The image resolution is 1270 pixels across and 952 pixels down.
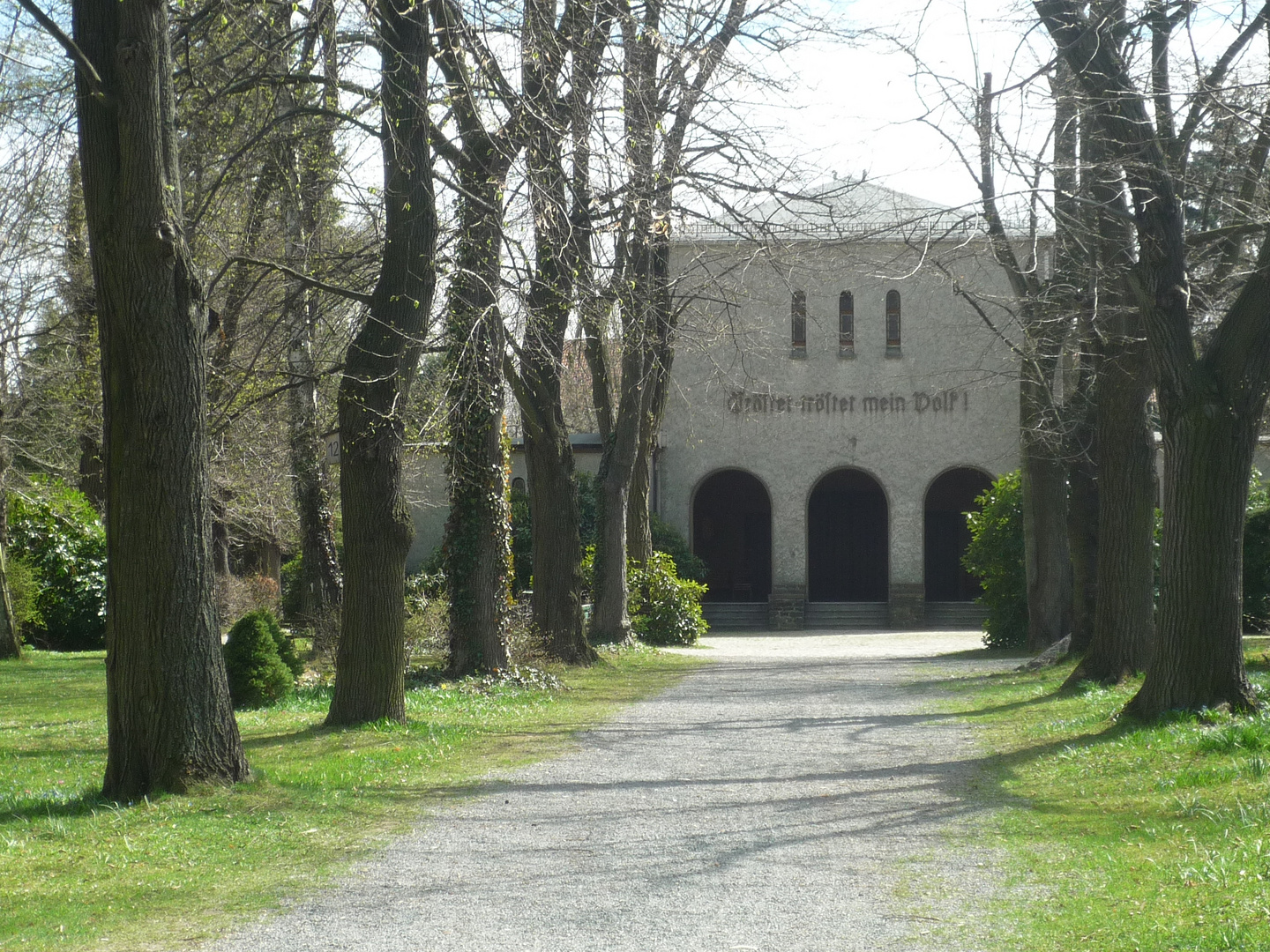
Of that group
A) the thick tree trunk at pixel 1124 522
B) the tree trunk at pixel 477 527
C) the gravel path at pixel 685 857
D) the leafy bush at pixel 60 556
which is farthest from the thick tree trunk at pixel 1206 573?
the leafy bush at pixel 60 556

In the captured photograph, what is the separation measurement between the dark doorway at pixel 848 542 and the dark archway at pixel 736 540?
1456mm

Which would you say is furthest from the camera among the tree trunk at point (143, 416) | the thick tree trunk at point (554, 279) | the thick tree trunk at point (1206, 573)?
the thick tree trunk at point (554, 279)

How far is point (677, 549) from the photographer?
101 feet

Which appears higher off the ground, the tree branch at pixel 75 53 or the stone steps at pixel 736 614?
the tree branch at pixel 75 53

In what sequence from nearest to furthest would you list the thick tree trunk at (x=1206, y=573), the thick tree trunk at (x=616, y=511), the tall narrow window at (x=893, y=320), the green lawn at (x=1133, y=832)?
the green lawn at (x=1133, y=832), the thick tree trunk at (x=1206, y=573), the thick tree trunk at (x=616, y=511), the tall narrow window at (x=893, y=320)

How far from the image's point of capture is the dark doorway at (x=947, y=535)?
35219 mm

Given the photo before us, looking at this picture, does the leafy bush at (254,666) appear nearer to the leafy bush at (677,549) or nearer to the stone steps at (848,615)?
the leafy bush at (677,549)

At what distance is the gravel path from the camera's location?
4820 mm

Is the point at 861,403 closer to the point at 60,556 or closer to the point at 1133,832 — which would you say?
the point at 60,556

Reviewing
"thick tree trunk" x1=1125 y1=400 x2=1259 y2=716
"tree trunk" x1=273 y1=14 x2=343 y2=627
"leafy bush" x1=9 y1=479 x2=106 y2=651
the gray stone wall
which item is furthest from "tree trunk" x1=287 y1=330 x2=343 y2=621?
the gray stone wall

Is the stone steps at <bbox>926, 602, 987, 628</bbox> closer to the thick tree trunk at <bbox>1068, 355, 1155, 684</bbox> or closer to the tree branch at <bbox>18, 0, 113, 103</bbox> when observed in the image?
the thick tree trunk at <bbox>1068, 355, 1155, 684</bbox>

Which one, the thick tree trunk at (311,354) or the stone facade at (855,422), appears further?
the stone facade at (855,422)

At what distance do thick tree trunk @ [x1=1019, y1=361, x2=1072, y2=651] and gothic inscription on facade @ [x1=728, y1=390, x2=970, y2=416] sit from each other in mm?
12358

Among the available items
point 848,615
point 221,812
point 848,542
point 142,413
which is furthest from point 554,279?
point 848,542
